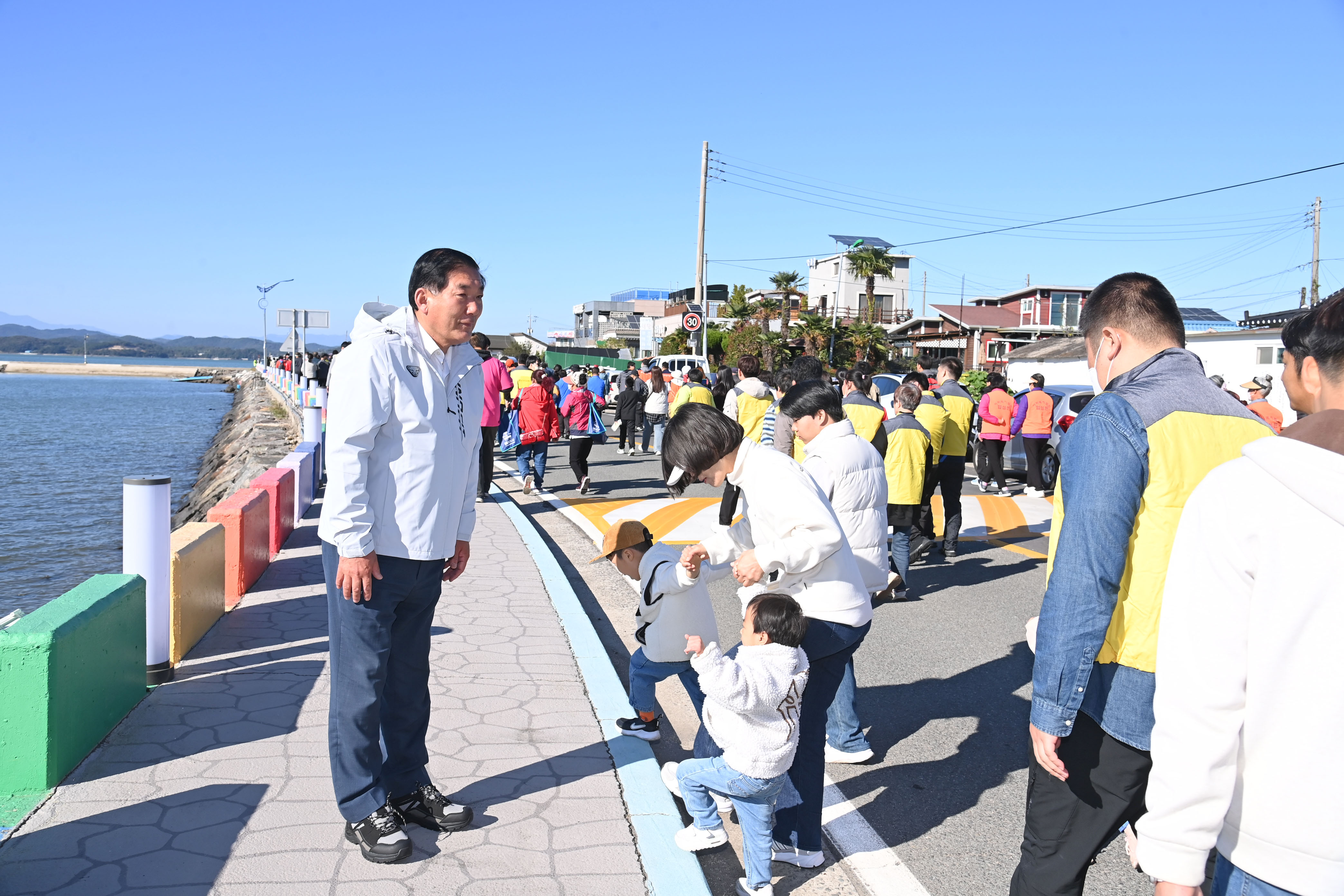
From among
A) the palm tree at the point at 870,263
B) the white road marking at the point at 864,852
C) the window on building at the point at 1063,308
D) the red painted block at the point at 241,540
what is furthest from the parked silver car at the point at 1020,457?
the window on building at the point at 1063,308

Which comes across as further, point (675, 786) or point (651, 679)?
point (651, 679)

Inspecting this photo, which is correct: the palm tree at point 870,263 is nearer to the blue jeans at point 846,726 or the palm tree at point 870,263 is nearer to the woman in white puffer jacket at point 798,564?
the blue jeans at point 846,726

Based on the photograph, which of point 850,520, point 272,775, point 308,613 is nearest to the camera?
point 272,775

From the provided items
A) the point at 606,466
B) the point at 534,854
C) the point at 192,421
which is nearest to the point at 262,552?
the point at 534,854

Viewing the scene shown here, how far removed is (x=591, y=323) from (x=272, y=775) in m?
111

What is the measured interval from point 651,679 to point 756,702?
123cm

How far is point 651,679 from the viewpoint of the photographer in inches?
166

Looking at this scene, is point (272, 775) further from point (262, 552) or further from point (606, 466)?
point (606, 466)

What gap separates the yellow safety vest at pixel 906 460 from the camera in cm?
772

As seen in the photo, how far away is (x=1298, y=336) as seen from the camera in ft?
5.91

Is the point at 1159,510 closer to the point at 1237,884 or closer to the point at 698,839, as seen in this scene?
the point at 1237,884

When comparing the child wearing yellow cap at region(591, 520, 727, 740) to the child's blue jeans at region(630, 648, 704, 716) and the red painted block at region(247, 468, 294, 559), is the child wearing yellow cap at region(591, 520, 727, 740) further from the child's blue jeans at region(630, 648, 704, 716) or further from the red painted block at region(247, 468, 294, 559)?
the red painted block at region(247, 468, 294, 559)

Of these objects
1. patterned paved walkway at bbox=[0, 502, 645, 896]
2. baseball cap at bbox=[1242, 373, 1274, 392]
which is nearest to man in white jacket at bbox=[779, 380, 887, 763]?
patterned paved walkway at bbox=[0, 502, 645, 896]

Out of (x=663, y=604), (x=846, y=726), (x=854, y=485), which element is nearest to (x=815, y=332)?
(x=854, y=485)
